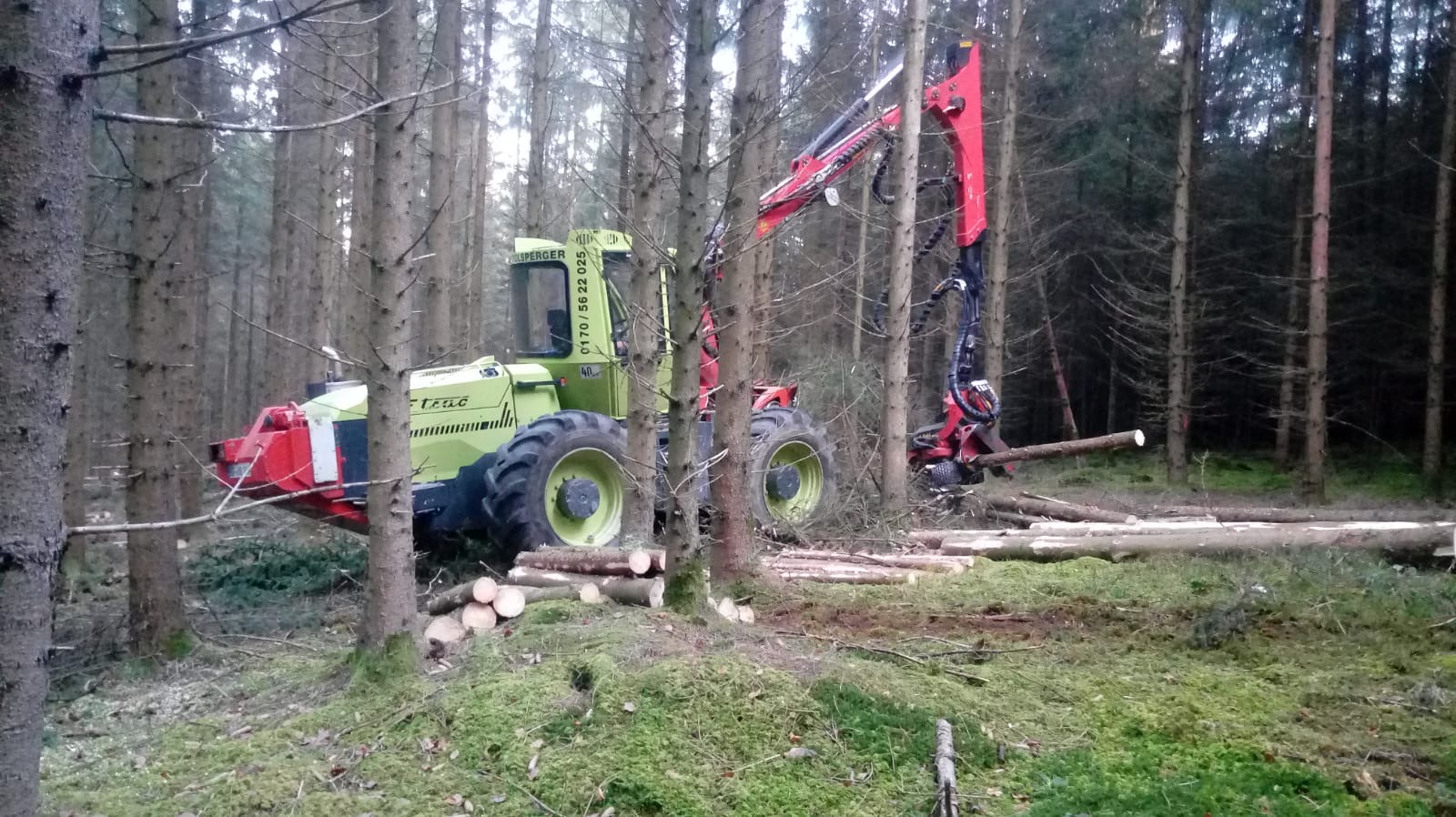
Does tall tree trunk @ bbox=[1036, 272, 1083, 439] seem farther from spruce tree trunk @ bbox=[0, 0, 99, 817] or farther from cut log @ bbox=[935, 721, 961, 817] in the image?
spruce tree trunk @ bbox=[0, 0, 99, 817]

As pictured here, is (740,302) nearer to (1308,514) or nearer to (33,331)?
(33,331)

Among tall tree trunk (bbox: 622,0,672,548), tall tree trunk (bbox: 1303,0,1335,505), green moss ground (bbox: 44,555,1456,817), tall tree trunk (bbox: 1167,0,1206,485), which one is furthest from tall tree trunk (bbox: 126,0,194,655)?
tall tree trunk (bbox: 1167,0,1206,485)

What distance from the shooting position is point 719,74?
23.1 ft

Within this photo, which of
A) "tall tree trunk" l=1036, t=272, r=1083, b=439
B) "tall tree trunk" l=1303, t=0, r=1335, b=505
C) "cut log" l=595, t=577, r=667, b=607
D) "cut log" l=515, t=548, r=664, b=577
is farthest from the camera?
"tall tree trunk" l=1036, t=272, r=1083, b=439

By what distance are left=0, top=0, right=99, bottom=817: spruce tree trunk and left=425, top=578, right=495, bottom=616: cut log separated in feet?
13.3

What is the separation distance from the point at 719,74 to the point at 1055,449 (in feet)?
20.5

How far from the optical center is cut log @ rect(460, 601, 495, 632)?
19.8 feet

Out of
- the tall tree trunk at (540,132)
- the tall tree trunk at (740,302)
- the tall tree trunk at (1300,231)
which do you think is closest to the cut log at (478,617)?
the tall tree trunk at (740,302)

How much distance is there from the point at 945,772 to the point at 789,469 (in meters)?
6.21

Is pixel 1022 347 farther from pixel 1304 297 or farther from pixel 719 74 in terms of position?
pixel 719 74

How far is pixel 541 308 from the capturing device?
383 inches

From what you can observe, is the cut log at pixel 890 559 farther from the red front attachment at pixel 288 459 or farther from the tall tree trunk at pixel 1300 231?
the tall tree trunk at pixel 1300 231

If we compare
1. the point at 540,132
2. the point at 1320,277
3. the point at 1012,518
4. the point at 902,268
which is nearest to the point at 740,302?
the point at 902,268

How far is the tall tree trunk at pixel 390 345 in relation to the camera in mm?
5086
